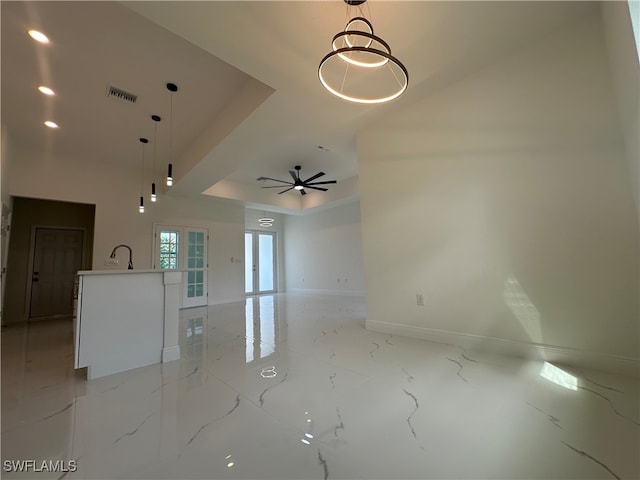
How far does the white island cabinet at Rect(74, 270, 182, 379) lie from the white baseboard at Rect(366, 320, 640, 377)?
8.85ft

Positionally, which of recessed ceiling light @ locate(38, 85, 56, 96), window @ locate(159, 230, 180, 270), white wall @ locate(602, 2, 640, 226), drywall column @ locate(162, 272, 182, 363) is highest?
recessed ceiling light @ locate(38, 85, 56, 96)

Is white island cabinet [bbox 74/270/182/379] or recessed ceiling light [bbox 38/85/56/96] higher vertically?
recessed ceiling light [bbox 38/85/56/96]

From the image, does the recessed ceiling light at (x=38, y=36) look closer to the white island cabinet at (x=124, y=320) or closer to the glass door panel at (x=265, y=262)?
the white island cabinet at (x=124, y=320)

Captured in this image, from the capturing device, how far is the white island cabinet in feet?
7.25

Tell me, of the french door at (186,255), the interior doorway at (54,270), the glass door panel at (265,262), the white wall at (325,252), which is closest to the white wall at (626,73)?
the white wall at (325,252)

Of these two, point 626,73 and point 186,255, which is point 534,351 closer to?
point 626,73

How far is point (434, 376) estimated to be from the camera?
207 cm

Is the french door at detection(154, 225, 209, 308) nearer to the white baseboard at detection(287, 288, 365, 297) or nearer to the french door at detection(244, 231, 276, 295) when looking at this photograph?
the french door at detection(244, 231, 276, 295)

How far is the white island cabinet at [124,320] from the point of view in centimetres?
221

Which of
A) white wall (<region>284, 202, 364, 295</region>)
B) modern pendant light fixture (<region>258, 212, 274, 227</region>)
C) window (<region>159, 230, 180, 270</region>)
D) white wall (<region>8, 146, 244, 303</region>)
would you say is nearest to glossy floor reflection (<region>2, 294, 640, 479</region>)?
white wall (<region>8, 146, 244, 303</region>)

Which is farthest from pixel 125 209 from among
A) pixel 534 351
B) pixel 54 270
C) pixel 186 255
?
pixel 534 351

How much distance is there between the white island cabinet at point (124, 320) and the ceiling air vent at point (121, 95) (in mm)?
2381

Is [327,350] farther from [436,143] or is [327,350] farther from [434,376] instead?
[436,143]

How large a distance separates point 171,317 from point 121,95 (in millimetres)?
2912
